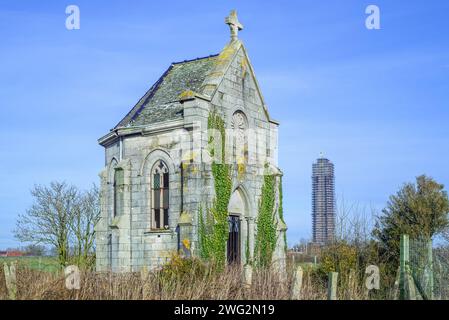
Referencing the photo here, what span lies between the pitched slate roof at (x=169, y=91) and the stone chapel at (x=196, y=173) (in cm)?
6

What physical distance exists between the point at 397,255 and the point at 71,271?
2045 centimetres

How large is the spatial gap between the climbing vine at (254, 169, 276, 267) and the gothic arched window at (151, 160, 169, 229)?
13.7 ft

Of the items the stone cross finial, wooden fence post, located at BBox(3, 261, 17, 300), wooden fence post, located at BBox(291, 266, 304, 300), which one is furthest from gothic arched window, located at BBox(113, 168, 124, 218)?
wooden fence post, located at BBox(291, 266, 304, 300)

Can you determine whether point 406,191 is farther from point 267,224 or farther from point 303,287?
point 303,287

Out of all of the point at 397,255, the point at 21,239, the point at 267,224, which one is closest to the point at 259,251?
the point at 267,224

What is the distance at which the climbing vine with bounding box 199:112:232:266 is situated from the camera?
2136 centimetres

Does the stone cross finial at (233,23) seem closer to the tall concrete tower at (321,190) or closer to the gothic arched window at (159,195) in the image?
the gothic arched window at (159,195)

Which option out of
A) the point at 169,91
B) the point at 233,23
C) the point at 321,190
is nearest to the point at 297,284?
the point at 169,91

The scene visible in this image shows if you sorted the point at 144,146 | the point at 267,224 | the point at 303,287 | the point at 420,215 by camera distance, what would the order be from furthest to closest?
the point at 420,215 → the point at 267,224 → the point at 144,146 → the point at 303,287

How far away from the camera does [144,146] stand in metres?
23.2

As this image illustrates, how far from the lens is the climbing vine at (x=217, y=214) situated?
70.1ft

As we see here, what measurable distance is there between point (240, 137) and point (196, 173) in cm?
340

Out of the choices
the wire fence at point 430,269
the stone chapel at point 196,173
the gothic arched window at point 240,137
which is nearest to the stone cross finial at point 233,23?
the stone chapel at point 196,173

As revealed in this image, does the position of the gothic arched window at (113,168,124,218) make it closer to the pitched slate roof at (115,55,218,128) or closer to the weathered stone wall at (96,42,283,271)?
the weathered stone wall at (96,42,283,271)
